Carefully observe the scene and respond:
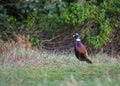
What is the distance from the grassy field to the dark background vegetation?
375 centimetres

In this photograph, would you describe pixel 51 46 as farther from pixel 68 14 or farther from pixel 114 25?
pixel 114 25

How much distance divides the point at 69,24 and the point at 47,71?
8.35 meters

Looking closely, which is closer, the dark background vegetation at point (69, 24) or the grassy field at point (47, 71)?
the grassy field at point (47, 71)

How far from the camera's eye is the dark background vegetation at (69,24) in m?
19.7

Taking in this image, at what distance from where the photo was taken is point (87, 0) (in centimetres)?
2062

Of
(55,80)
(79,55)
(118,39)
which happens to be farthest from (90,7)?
(55,80)

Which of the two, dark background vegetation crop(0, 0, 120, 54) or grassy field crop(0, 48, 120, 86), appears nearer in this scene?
grassy field crop(0, 48, 120, 86)

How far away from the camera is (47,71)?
12297 millimetres

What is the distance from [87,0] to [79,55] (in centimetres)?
590

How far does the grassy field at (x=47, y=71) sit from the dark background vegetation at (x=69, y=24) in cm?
375

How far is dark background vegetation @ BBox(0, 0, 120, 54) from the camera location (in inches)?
775

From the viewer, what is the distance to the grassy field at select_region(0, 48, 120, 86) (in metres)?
9.96

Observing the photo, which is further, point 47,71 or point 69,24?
point 69,24

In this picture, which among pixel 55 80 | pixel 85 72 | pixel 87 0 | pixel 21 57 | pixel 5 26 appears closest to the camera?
pixel 55 80
